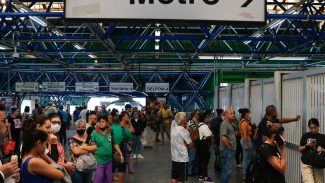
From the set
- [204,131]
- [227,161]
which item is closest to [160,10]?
[227,161]

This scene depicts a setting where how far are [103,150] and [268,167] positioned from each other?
2856 mm

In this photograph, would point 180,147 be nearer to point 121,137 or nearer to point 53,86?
point 121,137

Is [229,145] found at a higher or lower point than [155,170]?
higher

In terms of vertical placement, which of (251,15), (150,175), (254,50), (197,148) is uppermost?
(254,50)

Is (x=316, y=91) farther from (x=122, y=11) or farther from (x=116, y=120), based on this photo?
(x=122, y=11)

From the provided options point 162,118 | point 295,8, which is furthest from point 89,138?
point 162,118

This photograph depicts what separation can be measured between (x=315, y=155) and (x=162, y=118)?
1117 centimetres

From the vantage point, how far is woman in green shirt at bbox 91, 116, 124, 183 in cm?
680

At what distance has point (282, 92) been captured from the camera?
9.30 m

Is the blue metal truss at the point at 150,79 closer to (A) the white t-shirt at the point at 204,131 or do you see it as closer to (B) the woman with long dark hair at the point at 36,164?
(A) the white t-shirt at the point at 204,131

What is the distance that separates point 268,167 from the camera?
16.8 ft

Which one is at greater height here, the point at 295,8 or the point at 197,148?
the point at 295,8

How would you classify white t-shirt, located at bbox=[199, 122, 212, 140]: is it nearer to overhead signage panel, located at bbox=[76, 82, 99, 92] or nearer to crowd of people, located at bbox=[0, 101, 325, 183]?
crowd of people, located at bbox=[0, 101, 325, 183]

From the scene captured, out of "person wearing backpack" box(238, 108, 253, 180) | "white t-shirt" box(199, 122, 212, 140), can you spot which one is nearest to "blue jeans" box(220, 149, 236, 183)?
"white t-shirt" box(199, 122, 212, 140)
